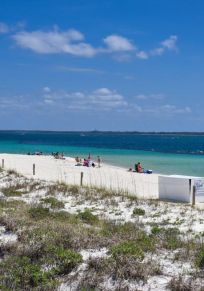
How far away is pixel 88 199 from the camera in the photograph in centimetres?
1669

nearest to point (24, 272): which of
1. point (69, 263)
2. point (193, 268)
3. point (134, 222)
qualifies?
point (69, 263)

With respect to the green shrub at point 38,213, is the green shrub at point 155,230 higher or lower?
lower

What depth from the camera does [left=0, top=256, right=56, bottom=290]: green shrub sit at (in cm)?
757

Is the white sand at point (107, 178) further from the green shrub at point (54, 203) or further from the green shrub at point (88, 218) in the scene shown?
the green shrub at point (88, 218)

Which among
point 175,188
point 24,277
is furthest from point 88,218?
point 175,188

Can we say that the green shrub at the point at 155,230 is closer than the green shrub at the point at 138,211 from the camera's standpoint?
Yes

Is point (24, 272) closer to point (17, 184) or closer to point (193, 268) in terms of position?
point (193, 268)

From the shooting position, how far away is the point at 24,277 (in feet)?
25.5

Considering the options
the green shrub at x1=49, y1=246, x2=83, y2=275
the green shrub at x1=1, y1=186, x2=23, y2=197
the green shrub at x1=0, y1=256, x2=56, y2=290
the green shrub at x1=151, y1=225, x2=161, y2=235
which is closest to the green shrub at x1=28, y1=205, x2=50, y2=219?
the green shrub at x1=151, y1=225, x2=161, y2=235

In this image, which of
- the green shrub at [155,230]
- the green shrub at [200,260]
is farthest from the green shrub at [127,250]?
the green shrub at [155,230]

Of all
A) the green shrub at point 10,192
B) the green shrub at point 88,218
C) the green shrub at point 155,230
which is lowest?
the green shrub at point 155,230

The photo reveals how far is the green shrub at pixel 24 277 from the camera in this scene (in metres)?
7.57

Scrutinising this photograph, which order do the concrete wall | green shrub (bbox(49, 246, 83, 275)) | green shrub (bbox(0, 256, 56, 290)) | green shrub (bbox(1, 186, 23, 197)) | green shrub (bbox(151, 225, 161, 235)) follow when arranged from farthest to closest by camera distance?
the concrete wall → green shrub (bbox(1, 186, 23, 197)) → green shrub (bbox(151, 225, 161, 235)) → green shrub (bbox(49, 246, 83, 275)) → green shrub (bbox(0, 256, 56, 290))

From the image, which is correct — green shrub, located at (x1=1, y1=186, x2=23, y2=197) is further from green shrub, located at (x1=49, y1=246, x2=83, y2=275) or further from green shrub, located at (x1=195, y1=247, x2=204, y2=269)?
green shrub, located at (x1=195, y1=247, x2=204, y2=269)
